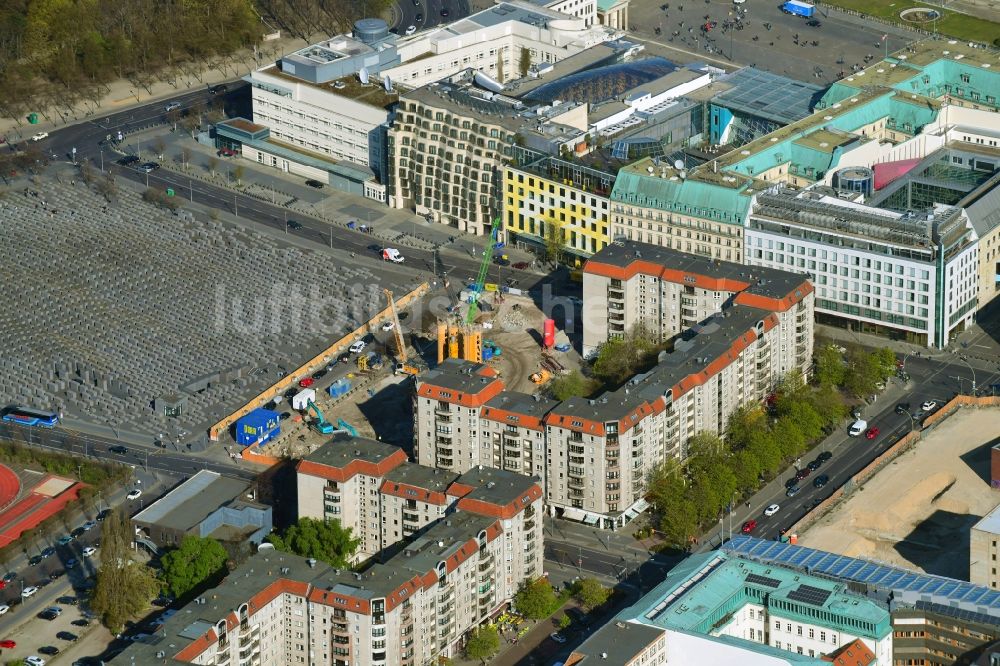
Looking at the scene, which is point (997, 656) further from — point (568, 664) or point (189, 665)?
point (189, 665)

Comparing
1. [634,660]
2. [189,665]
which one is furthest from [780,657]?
[189,665]

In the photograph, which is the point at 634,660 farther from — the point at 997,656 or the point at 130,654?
the point at 130,654

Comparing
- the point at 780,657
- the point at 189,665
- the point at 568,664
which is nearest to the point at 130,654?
the point at 189,665

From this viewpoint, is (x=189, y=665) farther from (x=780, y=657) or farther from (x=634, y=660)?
(x=780, y=657)

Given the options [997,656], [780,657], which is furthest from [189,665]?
[997,656]

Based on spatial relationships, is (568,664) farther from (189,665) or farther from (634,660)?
(189,665)

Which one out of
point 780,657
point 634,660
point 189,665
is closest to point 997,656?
point 780,657
